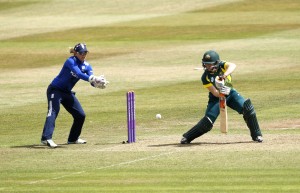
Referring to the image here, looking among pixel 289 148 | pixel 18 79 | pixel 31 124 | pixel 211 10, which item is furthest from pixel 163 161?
pixel 211 10

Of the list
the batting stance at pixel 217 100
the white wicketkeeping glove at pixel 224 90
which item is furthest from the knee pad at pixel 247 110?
the white wicketkeeping glove at pixel 224 90

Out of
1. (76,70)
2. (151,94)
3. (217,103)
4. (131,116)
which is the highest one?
(76,70)

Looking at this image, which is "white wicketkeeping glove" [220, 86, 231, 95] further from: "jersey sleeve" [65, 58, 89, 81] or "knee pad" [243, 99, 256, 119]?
"jersey sleeve" [65, 58, 89, 81]

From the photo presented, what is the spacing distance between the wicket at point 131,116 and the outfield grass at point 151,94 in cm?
34

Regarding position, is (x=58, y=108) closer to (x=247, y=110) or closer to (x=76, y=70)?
(x=76, y=70)

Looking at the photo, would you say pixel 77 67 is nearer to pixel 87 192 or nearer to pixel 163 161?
pixel 163 161

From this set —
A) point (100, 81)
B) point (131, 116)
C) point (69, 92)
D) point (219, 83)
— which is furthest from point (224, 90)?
point (69, 92)

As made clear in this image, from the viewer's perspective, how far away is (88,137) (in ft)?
77.0

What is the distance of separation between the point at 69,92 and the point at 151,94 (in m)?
9.19

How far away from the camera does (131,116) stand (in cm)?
2152

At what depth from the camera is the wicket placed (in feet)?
69.9

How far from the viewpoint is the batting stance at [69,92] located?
2186 cm

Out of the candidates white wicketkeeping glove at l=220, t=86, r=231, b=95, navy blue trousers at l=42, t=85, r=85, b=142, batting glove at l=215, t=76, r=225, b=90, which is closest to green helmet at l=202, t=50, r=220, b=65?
batting glove at l=215, t=76, r=225, b=90

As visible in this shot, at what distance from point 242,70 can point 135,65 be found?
4.38 metres
